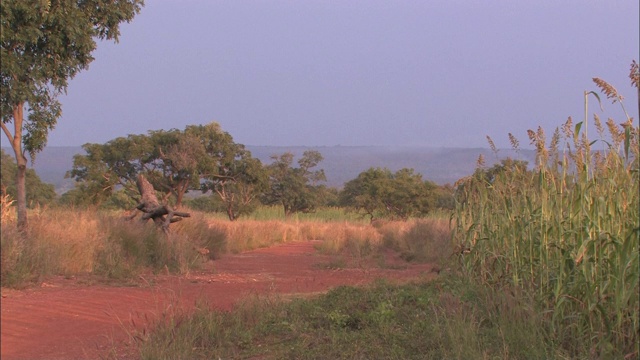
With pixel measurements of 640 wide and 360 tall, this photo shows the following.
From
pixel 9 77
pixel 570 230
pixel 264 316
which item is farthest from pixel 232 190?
pixel 570 230

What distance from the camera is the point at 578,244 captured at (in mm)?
5328

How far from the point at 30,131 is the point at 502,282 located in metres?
8.61

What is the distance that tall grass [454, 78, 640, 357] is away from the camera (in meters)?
4.75

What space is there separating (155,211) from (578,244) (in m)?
10.6

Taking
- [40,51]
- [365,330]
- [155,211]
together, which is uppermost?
[40,51]

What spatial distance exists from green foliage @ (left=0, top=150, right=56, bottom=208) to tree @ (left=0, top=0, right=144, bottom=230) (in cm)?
1574

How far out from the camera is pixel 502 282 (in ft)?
22.1

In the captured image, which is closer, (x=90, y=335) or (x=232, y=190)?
(x=90, y=335)

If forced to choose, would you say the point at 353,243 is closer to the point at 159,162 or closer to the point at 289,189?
the point at 159,162

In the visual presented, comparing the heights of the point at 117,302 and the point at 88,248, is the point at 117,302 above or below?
below

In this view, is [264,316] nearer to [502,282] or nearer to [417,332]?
[417,332]

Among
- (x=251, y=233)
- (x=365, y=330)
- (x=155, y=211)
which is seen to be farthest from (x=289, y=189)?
(x=365, y=330)

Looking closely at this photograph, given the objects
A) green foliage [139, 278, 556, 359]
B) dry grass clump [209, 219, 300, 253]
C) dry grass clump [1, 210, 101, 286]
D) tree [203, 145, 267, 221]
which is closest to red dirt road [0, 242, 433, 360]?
dry grass clump [1, 210, 101, 286]

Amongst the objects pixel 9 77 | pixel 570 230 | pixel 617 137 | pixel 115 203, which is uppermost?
pixel 9 77
